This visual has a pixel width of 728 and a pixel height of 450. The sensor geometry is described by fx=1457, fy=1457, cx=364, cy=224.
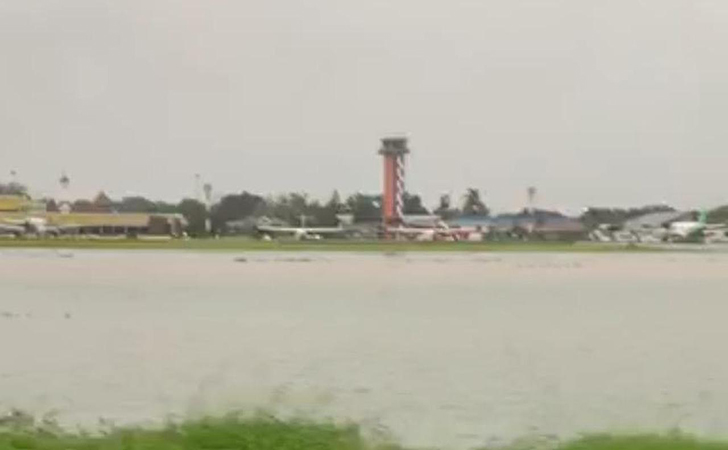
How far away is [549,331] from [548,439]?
55.2 ft

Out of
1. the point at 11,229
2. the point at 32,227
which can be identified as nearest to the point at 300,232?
the point at 32,227

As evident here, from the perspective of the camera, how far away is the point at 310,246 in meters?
102

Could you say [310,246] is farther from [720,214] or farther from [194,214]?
[720,214]

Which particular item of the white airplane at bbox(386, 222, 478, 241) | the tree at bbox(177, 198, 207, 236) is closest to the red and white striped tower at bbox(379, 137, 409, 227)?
the white airplane at bbox(386, 222, 478, 241)

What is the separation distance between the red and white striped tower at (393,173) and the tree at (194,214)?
15.6 metres

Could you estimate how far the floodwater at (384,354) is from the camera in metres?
18.2

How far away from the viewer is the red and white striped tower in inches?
4528

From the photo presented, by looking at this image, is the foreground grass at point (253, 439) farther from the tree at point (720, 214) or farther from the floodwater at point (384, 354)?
the tree at point (720, 214)

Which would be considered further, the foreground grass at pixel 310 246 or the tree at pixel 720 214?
the tree at pixel 720 214

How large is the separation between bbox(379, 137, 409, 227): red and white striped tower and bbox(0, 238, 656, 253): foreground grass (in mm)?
6862

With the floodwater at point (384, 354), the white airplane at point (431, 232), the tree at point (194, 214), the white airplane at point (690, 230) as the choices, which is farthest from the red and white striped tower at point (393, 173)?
the floodwater at point (384, 354)

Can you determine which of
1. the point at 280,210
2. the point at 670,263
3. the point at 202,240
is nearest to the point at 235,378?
the point at 670,263

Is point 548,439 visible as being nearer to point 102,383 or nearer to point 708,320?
point 102,383

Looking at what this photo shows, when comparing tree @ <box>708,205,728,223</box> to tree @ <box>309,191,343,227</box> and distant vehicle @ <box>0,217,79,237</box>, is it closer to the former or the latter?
tree @ <box>309,191,343,227</box>
